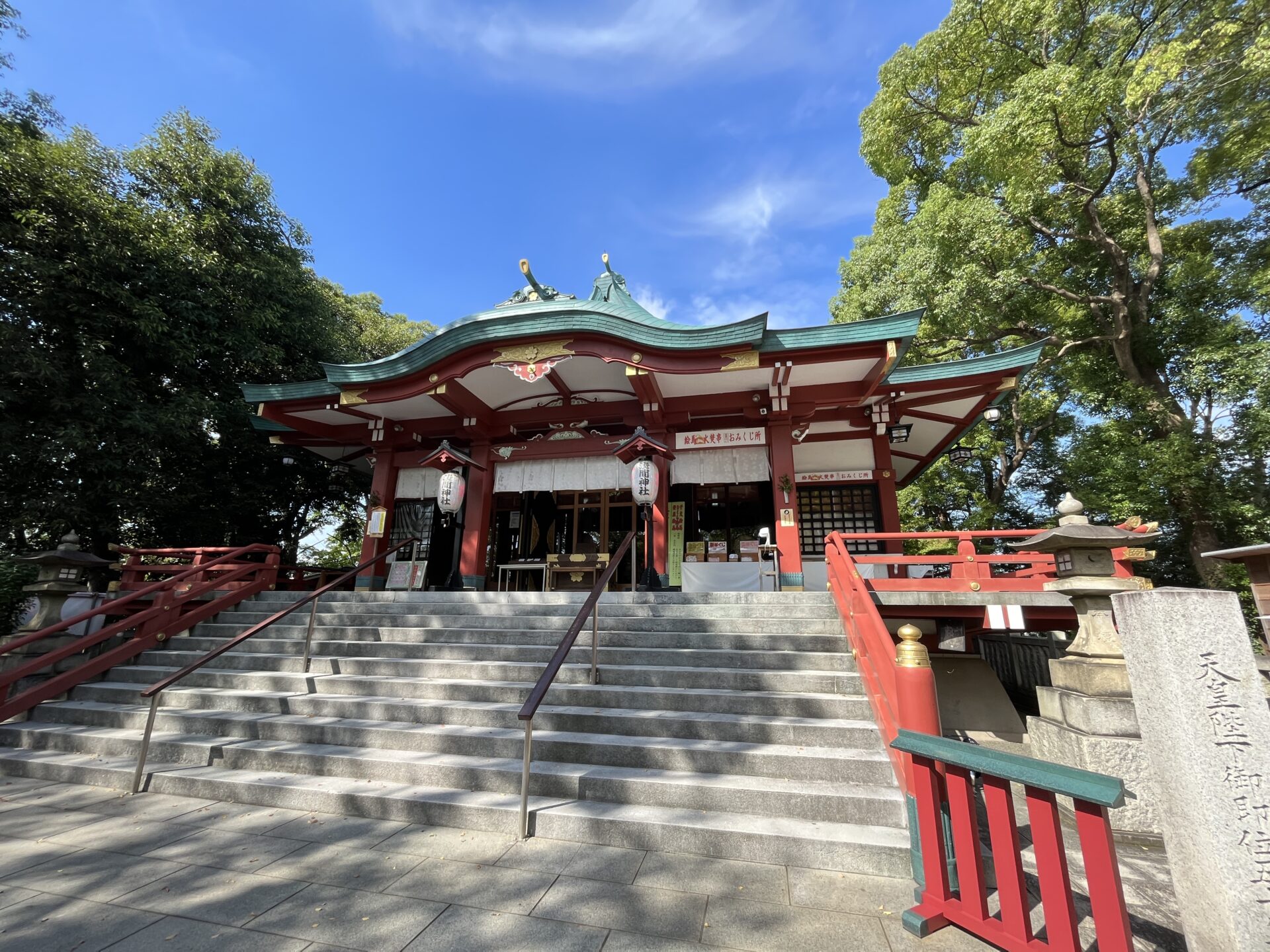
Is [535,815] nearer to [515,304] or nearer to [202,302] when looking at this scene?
[515,304]

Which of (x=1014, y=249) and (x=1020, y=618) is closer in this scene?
(x=1020, y=618)

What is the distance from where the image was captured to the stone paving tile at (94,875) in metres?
2.68

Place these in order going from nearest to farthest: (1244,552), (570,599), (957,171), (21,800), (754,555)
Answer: (21,800) < (570,599) < (1244,552) < (754,555) < (957,171)

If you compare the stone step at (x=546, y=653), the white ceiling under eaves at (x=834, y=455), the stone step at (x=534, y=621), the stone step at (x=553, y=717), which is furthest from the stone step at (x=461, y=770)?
the white ceiling under eaves at (x=834, y=455)

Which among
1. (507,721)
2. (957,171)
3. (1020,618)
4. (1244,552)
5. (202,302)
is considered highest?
(957,171)

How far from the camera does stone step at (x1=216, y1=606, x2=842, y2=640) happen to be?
18.2 ft

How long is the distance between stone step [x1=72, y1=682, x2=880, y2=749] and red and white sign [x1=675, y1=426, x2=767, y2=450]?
18.0ft

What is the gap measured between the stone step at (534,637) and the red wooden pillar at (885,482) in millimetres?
5128

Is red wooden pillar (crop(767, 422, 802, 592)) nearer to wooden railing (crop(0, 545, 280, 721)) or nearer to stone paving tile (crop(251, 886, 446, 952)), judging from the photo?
stone paving tile (crop(251, 886, 446, 952))

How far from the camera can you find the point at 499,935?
2.29 metres

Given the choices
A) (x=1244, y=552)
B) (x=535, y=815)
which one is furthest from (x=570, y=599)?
(x=1244, y=552)

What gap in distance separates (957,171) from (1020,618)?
42.1ft

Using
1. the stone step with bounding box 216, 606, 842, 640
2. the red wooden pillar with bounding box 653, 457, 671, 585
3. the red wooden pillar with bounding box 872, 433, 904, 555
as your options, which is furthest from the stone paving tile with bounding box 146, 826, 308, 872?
the red wooden pillar with bounding box 872, 433, 904, 555

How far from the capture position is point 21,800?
391cm
